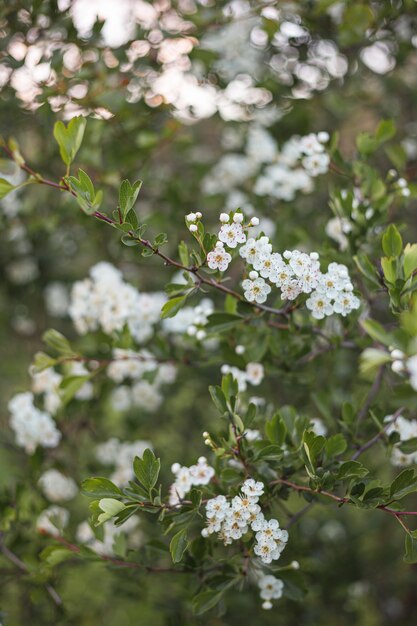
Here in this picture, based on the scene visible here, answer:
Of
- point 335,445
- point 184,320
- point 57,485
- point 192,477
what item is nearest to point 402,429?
point 335,445

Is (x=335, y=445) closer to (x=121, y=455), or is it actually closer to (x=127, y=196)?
(x=127, y=196)

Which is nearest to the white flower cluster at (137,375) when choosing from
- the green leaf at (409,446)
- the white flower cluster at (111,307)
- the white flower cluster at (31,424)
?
the white flower cluster at (111,307)

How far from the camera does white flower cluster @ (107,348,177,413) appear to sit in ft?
5.33

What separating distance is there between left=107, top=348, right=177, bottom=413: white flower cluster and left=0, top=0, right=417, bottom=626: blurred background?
0.07 meters

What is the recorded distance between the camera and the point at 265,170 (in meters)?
2.13

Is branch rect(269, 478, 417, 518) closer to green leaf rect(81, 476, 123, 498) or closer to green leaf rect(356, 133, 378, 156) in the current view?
green leaf rect(81, 476, 123, 498)

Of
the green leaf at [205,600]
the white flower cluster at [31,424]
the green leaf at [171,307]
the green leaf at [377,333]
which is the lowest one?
the white flower cluster at [31,424]

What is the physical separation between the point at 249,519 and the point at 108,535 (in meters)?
0.76

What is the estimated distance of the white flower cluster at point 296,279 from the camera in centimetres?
109

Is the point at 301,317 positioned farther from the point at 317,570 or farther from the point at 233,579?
the point at 317,570

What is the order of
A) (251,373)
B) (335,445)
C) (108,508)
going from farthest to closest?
(251,373), (335,445), (108,508)

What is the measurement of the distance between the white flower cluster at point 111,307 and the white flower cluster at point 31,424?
0.25 meters

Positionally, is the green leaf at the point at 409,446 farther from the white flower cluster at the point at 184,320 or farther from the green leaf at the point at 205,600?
the white flower cluster at the point at 184,320

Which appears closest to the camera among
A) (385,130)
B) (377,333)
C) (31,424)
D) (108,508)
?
(377,333)
